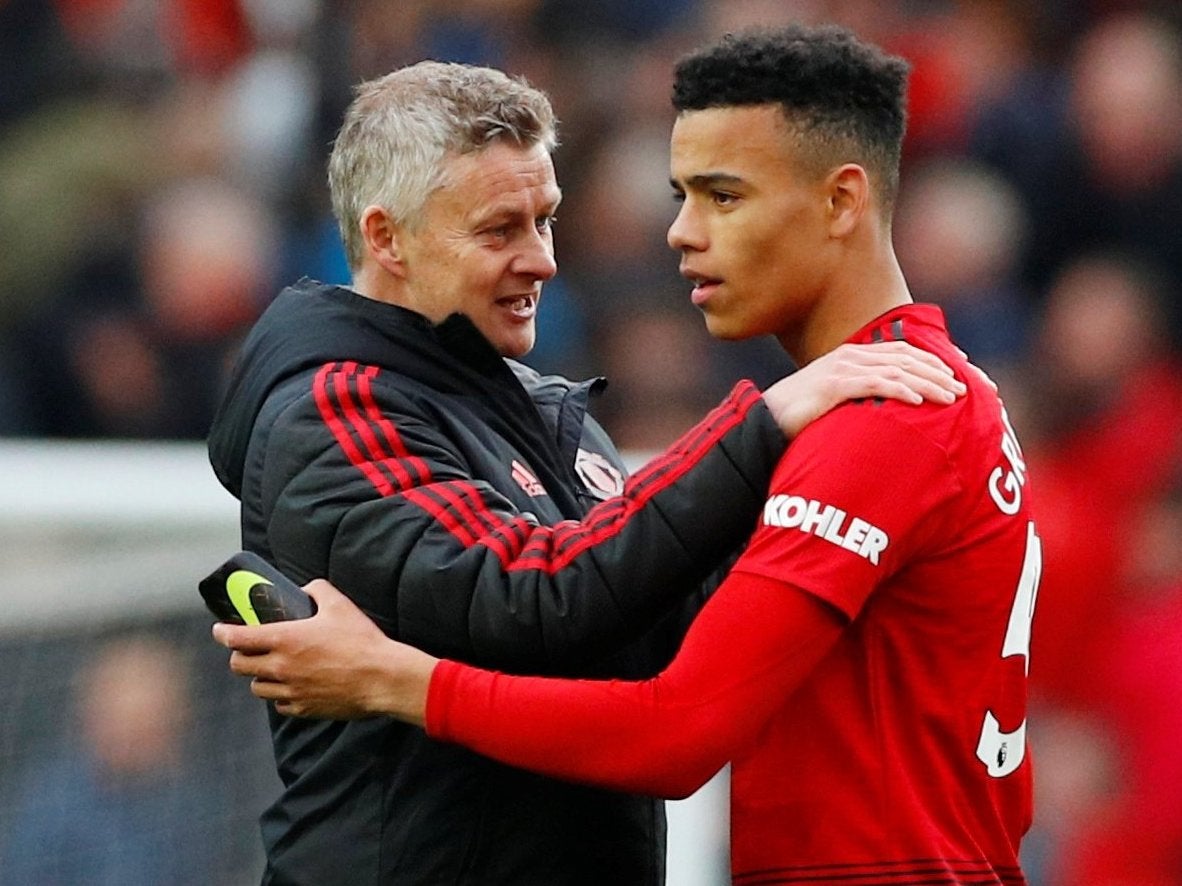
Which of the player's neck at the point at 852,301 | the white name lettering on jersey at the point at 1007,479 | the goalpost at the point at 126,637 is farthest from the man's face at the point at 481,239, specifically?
the goalpost at the point at 126,637

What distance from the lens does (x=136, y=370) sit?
6.59 meters

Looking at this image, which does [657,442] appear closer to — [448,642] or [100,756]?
[100,756]

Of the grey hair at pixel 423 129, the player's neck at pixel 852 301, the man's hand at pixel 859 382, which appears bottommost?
the man's hand at pixel 859 382

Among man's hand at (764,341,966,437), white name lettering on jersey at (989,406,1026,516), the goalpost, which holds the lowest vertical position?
the goalpost

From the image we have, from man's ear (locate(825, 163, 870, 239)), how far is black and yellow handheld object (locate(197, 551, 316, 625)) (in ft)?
2.98

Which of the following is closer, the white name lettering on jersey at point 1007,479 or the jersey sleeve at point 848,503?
the jersey sleeve at point 848,503

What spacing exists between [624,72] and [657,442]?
1.57 m

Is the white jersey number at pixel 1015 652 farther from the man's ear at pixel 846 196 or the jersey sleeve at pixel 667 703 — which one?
the man's ear at pixel 846 196

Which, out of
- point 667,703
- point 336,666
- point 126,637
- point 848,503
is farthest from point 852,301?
point 126,637

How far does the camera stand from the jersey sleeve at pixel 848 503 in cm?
286

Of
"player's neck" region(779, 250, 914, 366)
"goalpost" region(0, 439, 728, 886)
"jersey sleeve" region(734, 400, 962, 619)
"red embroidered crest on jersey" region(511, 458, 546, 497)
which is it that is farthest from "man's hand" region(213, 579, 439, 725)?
"goalpost" region(0, 439, 728, 886)

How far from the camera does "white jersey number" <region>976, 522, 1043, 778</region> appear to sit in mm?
3088

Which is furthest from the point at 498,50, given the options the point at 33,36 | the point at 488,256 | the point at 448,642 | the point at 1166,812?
the point at 448,642

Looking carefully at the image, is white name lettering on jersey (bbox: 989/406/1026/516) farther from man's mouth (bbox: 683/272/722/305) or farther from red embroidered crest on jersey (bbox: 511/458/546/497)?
red embroidered crest on jersey (bbox: 511/458/546/497)
